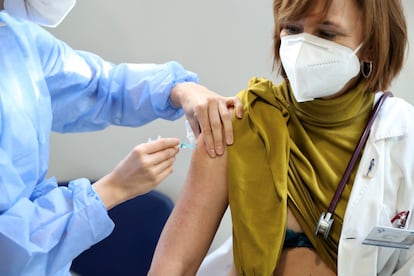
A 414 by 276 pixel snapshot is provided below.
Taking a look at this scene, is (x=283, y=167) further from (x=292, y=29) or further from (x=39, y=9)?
(x=39, y=9)

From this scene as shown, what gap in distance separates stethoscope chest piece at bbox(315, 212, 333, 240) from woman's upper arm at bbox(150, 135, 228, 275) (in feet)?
0.84

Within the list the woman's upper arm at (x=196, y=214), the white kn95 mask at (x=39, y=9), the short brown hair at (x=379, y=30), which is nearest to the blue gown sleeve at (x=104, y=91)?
the white kn95 mask at (x=39, y=9)

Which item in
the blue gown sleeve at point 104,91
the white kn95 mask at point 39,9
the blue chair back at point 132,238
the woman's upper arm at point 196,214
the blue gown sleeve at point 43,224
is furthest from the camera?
the blue chair back at point 132,238

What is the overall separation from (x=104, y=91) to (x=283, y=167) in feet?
2.05

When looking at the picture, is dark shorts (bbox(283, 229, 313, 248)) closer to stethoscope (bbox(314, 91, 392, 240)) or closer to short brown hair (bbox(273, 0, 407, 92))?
Answer: stethoscope (bbox(314, 91, 392, 240))

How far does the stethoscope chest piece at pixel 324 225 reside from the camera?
1177mm

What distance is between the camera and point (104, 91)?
4.79 ft

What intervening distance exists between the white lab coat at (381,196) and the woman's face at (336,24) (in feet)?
0.81

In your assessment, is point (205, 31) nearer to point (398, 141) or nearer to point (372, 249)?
point (398, 141)

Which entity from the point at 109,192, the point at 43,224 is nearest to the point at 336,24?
the point at 109,192

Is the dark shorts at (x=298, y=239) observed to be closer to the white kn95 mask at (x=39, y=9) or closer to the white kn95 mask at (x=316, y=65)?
the white kn95 mask at (x=316, y=65)

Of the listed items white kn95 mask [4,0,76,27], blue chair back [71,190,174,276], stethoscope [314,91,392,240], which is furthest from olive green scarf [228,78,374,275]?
blue chair back [71,190,174,276]

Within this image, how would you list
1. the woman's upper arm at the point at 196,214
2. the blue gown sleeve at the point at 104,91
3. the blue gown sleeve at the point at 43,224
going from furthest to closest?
the blue gown sleeve at the point at 104,91, the woman's upper arm at the point at 196,214, the blue gown sleeve at the point at 43,224

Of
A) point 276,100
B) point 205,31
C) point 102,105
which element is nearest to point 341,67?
point 276,100
